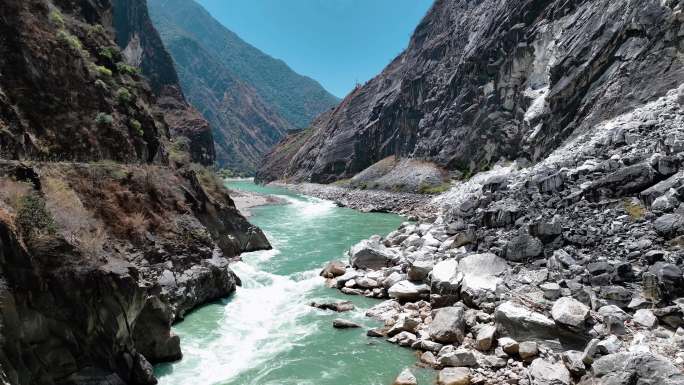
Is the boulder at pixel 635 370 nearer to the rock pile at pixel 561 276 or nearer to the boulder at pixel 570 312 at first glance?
the rock pile at pixel 561 276

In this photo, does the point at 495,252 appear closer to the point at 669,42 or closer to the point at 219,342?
the point at 219,342

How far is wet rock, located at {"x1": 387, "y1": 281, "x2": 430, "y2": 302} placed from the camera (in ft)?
53.4

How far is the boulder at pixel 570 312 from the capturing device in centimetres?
1145

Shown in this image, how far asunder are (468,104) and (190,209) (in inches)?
1885

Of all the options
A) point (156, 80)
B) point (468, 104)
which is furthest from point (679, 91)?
point (156, 80)

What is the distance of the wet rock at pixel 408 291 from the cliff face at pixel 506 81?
20.5 m

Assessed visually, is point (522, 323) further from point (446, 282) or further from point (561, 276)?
point (446, 282)

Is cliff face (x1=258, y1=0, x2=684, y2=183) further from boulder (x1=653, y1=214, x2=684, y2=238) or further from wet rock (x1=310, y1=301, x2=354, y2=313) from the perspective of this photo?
wet rock (x1=310, y1=301, x2=354, y2=313)

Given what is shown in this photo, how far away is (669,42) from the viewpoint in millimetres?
27453

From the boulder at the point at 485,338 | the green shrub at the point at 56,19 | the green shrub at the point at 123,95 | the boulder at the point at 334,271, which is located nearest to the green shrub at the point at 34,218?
the boulder at the point at 485,338

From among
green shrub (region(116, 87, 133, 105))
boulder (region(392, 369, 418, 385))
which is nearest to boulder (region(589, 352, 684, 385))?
boulder (region(392, 369, 418, 385))

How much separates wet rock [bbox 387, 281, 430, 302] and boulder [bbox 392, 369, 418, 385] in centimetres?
557

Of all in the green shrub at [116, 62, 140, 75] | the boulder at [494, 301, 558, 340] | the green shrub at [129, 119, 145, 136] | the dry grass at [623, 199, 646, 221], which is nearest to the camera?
the boulder at [494, 301, 558, 340]

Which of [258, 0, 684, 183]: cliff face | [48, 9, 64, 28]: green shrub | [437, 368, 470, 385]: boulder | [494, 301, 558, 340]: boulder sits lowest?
[437, 368, 470, 385]: boulder
